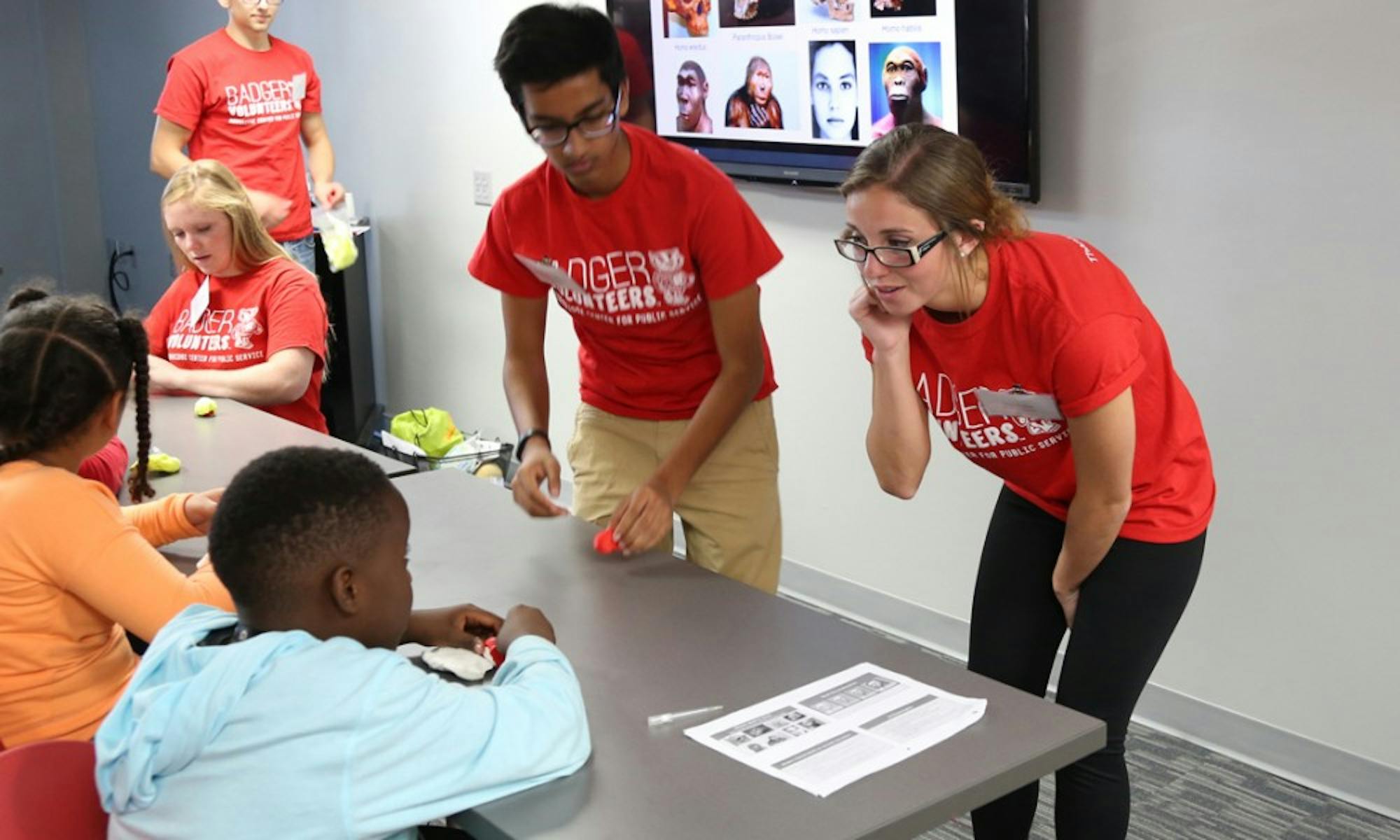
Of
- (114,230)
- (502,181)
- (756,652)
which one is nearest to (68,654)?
(756,652)

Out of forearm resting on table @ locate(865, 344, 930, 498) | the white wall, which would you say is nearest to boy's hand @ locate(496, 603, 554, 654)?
forearm resting on table @ locate(865, 344, 930, 498)

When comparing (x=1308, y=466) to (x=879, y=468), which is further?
(x=1308, y=466)

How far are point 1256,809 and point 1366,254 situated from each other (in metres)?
1.13

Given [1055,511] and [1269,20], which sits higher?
[1269,20]

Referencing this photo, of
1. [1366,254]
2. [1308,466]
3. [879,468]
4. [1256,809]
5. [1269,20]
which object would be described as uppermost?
[1269,20]

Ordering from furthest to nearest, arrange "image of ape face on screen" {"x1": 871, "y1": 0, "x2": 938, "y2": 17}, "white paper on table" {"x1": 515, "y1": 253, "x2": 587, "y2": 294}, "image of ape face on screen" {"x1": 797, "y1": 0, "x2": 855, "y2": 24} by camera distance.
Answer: "image of ape face on screen" {"x1": 797, "y1": 0, "x2": 855, "y2": 24} < "image of ape face on screen" {"x1": 871, "y1": 0, "x2": 938, "y2": 17} < "white paper on table" {"x1": 515, "y1": 253, "x2": 587, "y2": 294}

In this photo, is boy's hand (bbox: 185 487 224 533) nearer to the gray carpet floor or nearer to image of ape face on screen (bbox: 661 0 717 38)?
the gray carpet floor

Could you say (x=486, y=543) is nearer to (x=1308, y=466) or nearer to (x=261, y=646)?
(x=261, y=646)

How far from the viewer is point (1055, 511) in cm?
210

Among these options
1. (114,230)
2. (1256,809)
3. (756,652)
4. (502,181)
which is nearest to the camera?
(756,652)

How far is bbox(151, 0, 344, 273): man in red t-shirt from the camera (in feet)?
15.6

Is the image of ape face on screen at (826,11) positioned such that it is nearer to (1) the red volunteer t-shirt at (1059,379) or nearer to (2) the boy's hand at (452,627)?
(1) the red volunteer t-shirt at (1059,379)

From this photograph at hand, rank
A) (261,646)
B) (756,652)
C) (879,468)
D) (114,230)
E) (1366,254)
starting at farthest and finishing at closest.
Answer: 1. (114,230)
2. (1366,254)
3. (879,468)
4. (756,652)
5. (261,646)

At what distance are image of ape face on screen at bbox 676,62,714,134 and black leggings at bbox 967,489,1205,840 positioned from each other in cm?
215
